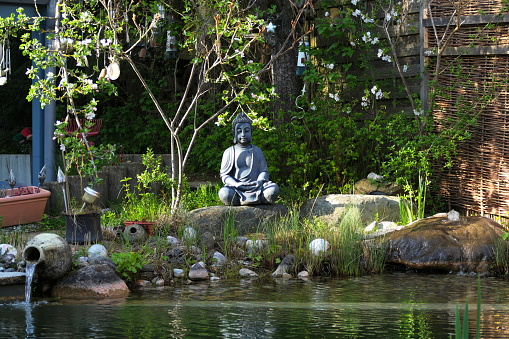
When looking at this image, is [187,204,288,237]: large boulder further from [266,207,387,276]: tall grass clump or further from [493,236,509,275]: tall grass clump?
[493,236,509,275]: tall grass clump

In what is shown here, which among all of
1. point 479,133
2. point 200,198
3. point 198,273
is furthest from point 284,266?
point 479,133

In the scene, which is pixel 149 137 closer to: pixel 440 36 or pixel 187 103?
pixel 187 103

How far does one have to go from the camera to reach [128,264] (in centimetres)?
661

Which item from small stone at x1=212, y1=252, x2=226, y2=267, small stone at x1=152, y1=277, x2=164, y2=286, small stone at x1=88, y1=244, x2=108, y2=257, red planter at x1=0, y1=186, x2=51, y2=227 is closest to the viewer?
small stone at x1=152, y1=277, x2=164, y2=286

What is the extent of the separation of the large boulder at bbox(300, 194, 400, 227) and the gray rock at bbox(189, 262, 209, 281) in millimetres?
2167

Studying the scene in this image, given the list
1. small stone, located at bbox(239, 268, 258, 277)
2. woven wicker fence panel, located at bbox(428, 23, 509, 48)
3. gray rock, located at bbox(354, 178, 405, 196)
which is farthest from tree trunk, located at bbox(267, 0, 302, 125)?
small stone, located at bbox(239, 268, 258, 277)

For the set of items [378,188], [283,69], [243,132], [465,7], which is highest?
[465,7]

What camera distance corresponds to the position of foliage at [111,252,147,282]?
659 cm

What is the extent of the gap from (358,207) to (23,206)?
396 centimetres

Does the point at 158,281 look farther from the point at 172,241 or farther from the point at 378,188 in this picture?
the point at 378,188

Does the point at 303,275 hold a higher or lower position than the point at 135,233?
lower

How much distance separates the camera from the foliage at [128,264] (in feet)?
21.6

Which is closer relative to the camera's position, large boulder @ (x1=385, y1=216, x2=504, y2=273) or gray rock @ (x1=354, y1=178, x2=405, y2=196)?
large boulder @ (x1=385, y1=216, x2=504, y2=273)

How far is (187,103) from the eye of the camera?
12.9 meters
